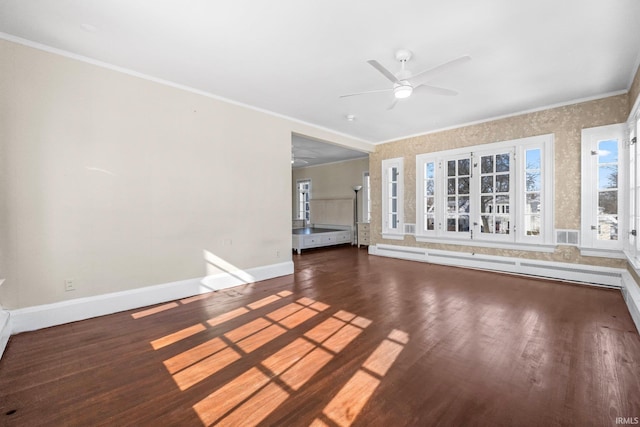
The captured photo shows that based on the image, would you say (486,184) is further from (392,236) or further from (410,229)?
(392,236)

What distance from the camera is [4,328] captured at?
8.23ft

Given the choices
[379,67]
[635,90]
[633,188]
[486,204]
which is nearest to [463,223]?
[486,204]

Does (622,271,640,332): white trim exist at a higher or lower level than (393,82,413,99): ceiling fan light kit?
lower

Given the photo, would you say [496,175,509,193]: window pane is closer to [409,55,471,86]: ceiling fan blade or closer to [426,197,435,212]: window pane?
[426,197,435,212]: window pane

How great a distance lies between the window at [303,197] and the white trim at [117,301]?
22.7 feet

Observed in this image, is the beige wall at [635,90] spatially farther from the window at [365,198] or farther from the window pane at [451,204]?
the window at [365,198]

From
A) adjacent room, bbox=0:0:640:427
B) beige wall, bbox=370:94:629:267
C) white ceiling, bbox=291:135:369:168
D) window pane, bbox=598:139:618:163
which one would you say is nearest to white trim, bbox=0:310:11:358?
adjacent room, bbox=0:0:640:427

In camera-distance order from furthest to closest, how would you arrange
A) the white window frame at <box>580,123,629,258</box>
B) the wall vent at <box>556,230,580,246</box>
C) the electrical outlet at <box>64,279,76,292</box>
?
the wall vent at <box>556,230,580,246</box>, the white window frame at <box>580,123,629,258</box>, the electrical outlet at <box>64,279,76,292</box>

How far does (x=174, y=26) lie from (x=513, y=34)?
320cm

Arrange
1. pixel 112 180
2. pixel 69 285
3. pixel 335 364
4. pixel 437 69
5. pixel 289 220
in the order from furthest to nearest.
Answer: pixel 289 220 → pixel 112 180 → pixel 69 285 → pixel 437 69 → pixel 335 364

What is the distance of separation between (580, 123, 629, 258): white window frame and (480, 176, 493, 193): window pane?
4.26 feet

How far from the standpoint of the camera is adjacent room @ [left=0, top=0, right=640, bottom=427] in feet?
6.38

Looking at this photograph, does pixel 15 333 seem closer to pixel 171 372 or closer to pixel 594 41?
pixel 171 372

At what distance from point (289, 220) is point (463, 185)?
3616 millimetres
